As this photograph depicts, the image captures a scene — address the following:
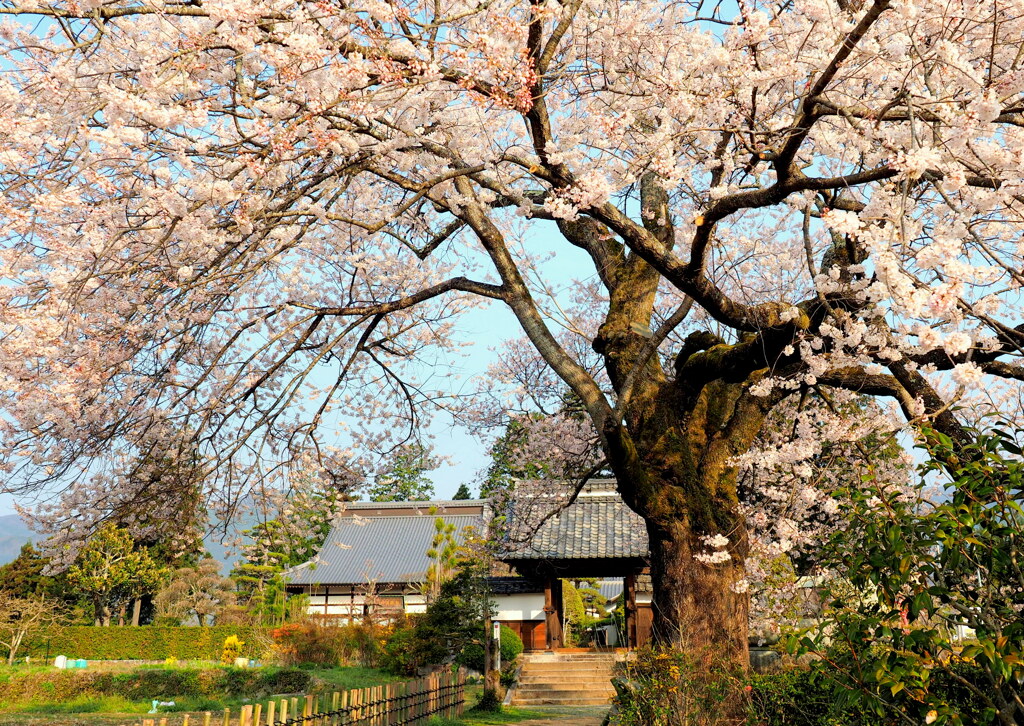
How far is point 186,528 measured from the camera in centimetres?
816

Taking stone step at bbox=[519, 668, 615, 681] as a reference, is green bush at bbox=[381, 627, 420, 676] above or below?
above

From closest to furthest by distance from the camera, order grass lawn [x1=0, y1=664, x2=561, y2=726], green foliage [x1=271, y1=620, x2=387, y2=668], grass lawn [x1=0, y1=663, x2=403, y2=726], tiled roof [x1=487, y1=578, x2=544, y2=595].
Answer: grass lawn [x1=0, y1=664, x2=561, y2=726], grass lawn [x1=0, y1=663, x2=403, y2=726], green foliage [x1=271, y1=620, x2=387, y2=668], tiled roof [x1=487, y1=578, x2=544, y2=595]

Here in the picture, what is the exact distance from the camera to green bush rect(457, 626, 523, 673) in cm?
1527

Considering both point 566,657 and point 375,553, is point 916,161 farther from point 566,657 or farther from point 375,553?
point 375,553

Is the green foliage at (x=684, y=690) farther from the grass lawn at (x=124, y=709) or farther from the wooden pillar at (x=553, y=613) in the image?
the wooden pillar at (x=553, y=613)

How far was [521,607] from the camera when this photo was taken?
23.1 metres

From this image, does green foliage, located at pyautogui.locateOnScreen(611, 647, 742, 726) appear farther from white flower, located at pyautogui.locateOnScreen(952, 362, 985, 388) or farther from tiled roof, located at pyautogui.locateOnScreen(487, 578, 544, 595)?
tiled roof, located at pyautogui.locateOnScreen(487, 578, 544, 595)

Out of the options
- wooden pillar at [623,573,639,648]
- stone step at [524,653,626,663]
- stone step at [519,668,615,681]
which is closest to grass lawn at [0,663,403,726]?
stone step at [519,668,615,681]

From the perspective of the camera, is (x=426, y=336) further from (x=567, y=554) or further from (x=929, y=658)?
(x=567, y=554)

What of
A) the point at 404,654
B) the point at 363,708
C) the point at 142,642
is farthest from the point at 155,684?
the point at 142,642

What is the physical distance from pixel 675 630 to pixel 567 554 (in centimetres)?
1168

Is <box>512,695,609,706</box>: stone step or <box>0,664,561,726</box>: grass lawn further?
<box>512,695,609,706</box>: stone step

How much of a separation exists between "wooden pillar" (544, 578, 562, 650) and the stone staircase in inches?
43.8

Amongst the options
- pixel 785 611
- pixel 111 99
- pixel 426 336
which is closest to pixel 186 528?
pixel 426 336
